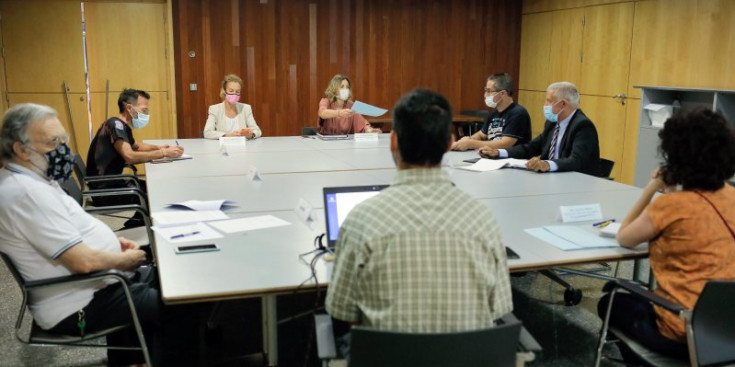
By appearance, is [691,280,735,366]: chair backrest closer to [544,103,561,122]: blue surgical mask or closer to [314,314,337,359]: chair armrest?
[314,314,337,359]: chair armrest

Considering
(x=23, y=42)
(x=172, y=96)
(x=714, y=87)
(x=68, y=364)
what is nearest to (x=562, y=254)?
(x=68, y=364)

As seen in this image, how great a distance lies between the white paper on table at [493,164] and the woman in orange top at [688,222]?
6.57 feet

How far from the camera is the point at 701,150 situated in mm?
2219

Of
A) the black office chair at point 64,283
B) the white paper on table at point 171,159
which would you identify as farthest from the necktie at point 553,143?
the black office chair at point 64,283

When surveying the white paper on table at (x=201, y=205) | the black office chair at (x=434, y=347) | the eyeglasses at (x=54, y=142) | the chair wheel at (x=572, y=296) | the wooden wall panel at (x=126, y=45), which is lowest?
the chair wheel at (x=572, y=296)

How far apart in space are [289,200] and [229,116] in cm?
297

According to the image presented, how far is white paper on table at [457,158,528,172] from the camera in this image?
4310mm

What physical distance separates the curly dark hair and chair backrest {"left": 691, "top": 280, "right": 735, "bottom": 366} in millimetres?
411

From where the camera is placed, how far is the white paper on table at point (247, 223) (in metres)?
2.71

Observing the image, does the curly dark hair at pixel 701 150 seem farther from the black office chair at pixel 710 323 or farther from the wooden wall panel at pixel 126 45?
the wooden wall panel at pixel 126 45

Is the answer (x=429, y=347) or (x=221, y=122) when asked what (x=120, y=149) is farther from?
(x=429, y=347)

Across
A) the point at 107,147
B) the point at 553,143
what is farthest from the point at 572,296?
the point at 107,147

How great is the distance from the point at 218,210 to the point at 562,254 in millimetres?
1549

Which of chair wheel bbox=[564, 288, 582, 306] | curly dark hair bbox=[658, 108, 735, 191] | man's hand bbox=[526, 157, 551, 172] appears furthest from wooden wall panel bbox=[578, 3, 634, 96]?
curly dark hair bbox=[658, 108, 735, 191]
